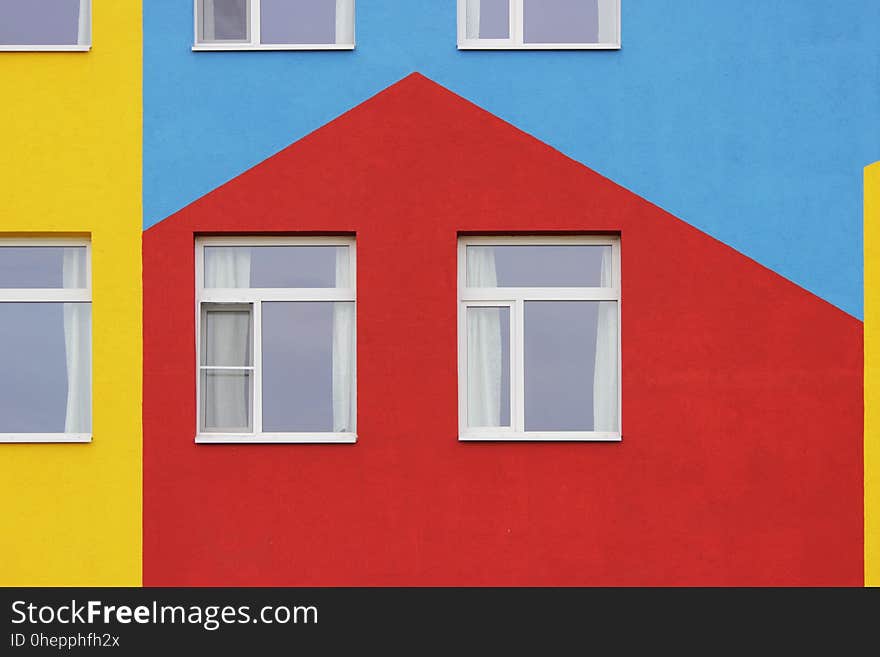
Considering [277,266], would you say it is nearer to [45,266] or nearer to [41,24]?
[45,266]

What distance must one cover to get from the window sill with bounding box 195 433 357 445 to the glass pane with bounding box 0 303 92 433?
1024 millimetres

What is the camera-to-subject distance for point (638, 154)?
36.1ft

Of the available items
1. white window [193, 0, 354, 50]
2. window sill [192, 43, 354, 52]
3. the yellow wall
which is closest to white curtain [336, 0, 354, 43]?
white window [193, 0, 354, 50]

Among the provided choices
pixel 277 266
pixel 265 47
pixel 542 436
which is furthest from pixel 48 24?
pixel 542 436

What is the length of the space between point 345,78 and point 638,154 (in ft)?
7.82

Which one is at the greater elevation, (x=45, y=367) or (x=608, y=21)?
(x=608, y=21)

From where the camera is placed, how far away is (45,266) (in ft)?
36.8

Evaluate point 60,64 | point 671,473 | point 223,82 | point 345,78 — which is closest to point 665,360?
point 671,473

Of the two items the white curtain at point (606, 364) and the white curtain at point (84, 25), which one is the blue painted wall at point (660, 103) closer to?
the white curtain at point (84, 25)

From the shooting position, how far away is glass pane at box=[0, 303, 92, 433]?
11.1m

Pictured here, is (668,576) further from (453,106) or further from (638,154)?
(453,106)

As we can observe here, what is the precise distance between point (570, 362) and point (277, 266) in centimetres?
247

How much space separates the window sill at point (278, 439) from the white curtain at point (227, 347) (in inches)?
4.5
